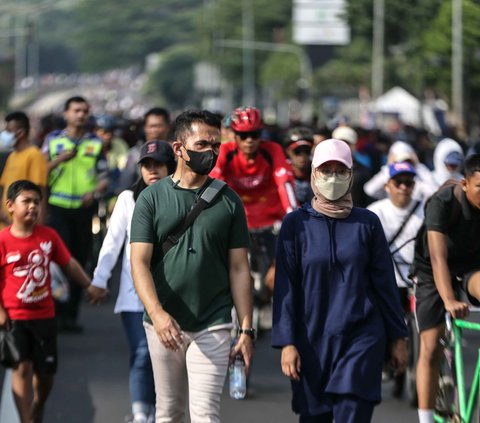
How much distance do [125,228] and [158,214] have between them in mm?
1793

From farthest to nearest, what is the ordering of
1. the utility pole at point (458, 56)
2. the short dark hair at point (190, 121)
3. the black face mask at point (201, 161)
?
the utility pole at point (458, 56)
the short dark hair at point (190, 121)
the black face mask at point (201, 161)

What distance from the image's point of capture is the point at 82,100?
1315 centimetres

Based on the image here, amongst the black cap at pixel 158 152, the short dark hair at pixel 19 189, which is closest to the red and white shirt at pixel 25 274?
the short dark hair at pixel 19 189

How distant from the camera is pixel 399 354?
22.1 feet

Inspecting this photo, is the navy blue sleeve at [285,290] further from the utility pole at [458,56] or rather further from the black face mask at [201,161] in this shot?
the utility pole at [458,56]

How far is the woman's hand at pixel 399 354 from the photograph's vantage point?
6.73 meters

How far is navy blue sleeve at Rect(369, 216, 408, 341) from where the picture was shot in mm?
6734

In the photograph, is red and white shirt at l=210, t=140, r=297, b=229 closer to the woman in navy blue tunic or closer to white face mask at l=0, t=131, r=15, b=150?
white face mask at l=0, t=131, r=15, b=150

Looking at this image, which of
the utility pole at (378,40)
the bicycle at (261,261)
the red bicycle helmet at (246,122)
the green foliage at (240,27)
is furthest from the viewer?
the green foliage at (240,27)

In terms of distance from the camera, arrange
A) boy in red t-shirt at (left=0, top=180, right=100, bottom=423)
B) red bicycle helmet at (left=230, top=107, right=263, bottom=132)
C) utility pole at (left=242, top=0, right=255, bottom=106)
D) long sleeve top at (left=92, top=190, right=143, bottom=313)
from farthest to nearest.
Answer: utility pole at (left=242, top=0, right=255, bottom=106) < red bicycle helmet at (left=230, top=107, right=263, bottom=132) < boy in red t-shirt at (left=0, top=180, right=100, bottom=423) < long sleeve top at (left=92, top=190, right=143, bottom=313)

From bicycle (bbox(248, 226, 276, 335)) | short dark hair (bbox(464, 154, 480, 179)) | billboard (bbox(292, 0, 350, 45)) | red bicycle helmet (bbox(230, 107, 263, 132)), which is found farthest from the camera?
billboard (bbox(292, 0, 350, 45))

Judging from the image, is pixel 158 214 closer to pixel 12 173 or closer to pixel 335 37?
pixel 12 173

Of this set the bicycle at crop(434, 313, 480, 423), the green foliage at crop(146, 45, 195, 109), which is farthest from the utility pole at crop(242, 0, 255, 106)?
the bicycle at crop(434, 313, 480, 423)

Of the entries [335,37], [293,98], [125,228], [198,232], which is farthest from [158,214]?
[293,98]
